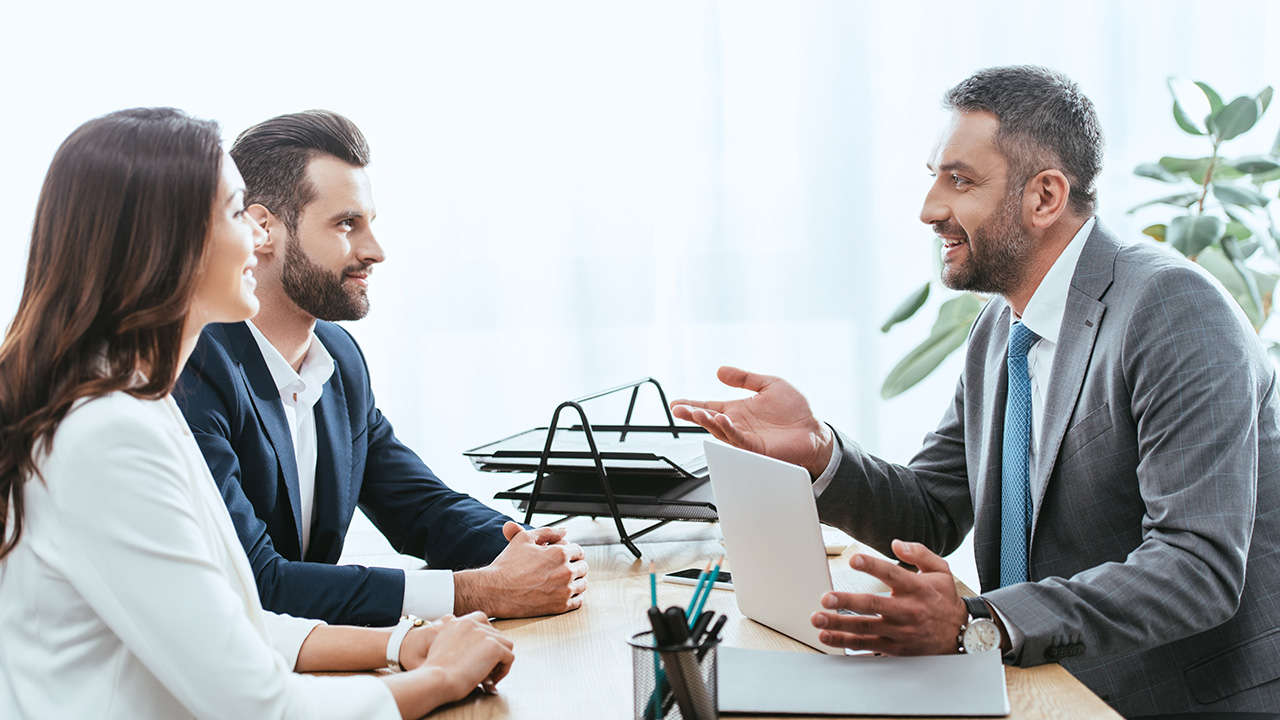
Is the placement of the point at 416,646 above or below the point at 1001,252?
below

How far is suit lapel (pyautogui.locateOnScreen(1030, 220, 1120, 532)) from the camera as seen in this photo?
1335 mm

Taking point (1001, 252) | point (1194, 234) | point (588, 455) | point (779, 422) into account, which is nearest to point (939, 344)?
point (1194, 234)

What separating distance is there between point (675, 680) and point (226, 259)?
1.86ft

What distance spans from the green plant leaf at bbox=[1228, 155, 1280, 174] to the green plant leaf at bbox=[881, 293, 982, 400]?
2.35 ft

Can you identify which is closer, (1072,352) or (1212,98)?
(1072,352)

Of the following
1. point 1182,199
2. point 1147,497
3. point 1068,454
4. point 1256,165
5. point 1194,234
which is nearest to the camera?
point 1147,497

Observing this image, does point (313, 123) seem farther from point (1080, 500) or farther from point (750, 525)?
point (1080, 500)

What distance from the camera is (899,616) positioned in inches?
39.9

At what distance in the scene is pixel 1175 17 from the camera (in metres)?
2.90

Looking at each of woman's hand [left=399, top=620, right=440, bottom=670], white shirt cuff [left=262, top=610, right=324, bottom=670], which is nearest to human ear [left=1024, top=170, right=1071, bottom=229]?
woman's hand [left=399, top=620, right=440, bottom=670]

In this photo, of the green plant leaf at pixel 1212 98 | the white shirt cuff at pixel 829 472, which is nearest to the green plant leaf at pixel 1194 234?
the green plant leaf at pixel 1212 98

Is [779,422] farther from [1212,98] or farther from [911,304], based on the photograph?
[1212,98]

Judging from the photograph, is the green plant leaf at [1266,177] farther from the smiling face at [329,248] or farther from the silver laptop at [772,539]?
the smiling face at [329,248]

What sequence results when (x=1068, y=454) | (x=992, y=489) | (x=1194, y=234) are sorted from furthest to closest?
(x=1194, y=234) < (x=992, y=489) < (x=1068, y=454)
